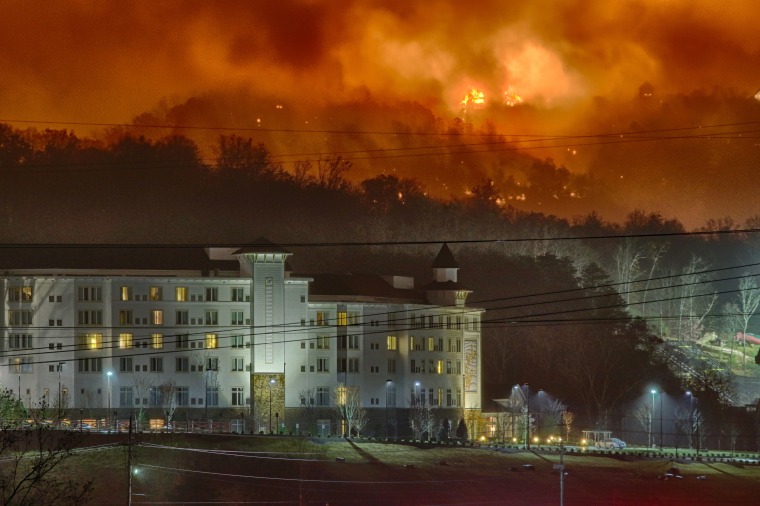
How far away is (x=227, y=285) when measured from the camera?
122m

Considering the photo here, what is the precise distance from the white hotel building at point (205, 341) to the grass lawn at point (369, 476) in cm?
1410

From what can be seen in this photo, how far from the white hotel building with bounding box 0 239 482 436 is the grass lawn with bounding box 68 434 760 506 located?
46.2 feet

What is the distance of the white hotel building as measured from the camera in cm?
11650

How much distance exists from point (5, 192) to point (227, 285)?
196 feet

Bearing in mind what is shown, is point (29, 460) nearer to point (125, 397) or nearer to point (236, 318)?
point (125, 397)

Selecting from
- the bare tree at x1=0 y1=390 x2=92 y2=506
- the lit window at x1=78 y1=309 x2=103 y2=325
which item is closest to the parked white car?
the lit window at x1=78 y1=309 x2=103 y2=325

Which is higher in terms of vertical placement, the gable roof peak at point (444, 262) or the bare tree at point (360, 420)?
the gable roof peak at point (444, 262)

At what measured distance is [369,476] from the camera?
98188 mm

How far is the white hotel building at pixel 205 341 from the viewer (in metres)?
116

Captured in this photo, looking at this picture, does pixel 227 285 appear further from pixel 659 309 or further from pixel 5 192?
pixel 659 309

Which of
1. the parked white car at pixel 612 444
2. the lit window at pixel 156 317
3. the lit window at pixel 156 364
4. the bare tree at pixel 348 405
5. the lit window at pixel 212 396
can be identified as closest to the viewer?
the lit window at pixel 156 364

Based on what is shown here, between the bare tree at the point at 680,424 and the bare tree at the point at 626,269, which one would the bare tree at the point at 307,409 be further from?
the bare tree at the point at 626,269

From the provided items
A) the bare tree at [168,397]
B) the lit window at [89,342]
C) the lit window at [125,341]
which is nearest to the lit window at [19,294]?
the lit window at [89,342]

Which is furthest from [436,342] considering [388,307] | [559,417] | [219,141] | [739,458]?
[219,141]
